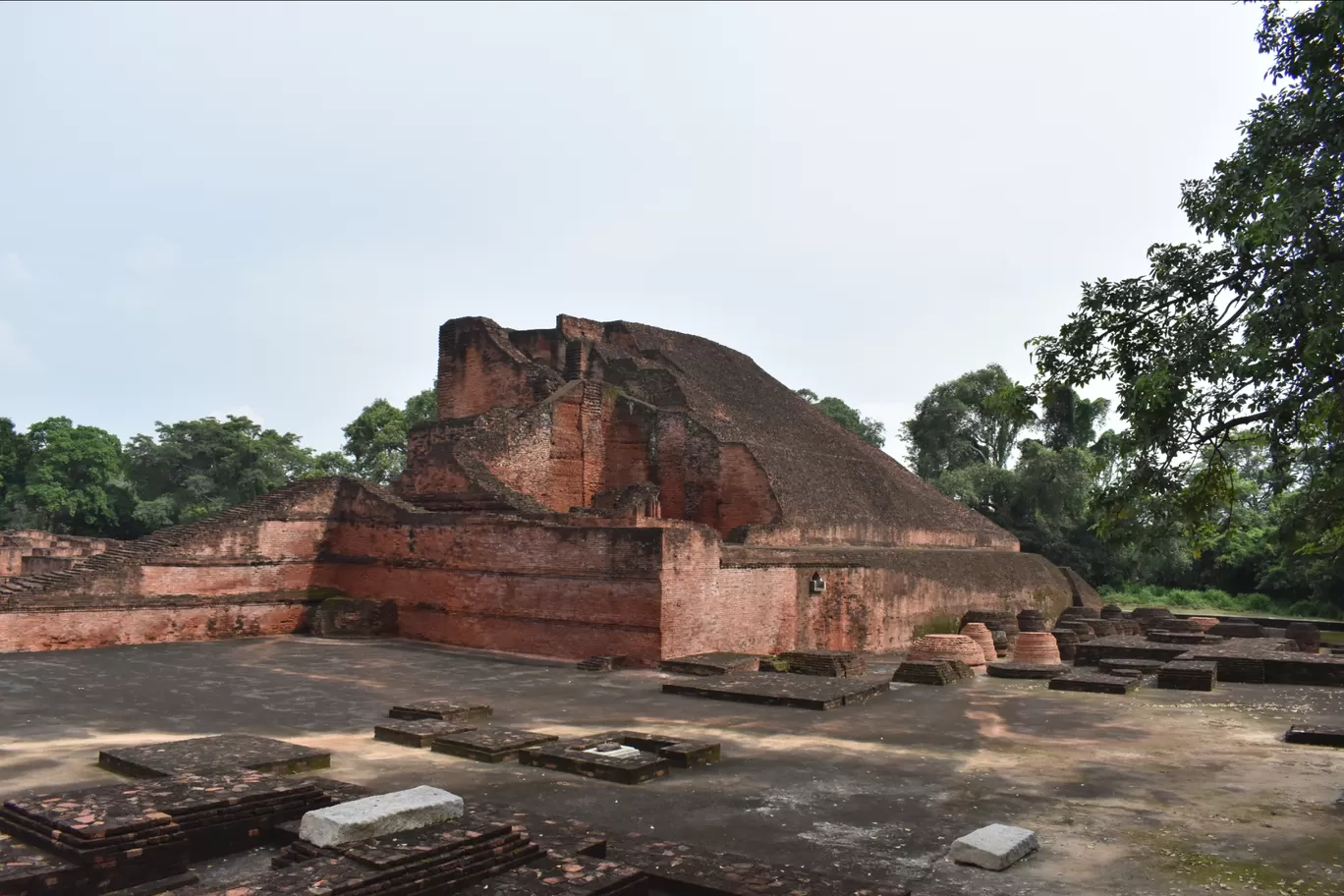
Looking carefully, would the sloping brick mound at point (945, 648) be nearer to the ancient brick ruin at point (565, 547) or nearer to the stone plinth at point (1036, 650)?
the stone plinth at point (1036, 650)

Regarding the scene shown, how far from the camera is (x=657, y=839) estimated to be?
4.52m

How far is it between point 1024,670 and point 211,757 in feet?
29.6

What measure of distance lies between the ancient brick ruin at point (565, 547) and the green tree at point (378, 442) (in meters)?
17.7

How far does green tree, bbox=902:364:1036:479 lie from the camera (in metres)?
38.1

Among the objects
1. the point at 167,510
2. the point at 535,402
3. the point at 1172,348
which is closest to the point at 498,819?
the point at 1172,348

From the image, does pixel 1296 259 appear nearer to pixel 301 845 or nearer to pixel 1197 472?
pixel 1197 472

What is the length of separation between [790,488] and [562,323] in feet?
22.1

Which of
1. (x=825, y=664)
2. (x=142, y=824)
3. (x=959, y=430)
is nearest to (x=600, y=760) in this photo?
(x=142, y=824)

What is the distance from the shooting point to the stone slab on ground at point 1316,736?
7.00m

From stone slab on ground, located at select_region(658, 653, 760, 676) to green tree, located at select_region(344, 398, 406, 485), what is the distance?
29.0 m

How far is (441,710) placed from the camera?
7418mm

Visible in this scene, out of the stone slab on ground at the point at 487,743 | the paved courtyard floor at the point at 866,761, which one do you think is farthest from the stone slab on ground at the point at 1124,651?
the stone slab on ground at the point at 487,743

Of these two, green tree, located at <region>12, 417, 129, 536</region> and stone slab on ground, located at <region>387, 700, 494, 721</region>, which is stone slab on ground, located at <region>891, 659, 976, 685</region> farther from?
green tree, located at <region>12, 417, 129, 536</region>

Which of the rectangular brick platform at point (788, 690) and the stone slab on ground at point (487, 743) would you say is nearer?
the stone slab on ground at point (487, 743)
